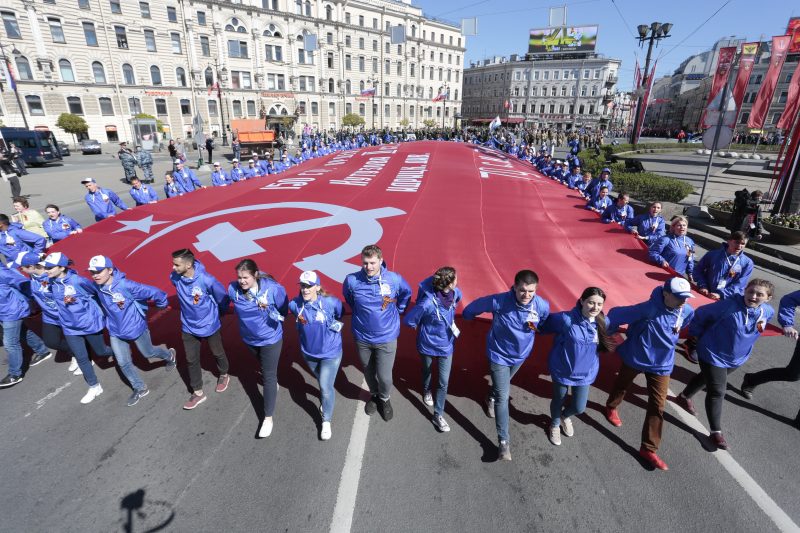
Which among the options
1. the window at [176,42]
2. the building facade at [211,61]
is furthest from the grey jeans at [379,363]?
the window at [176,42]

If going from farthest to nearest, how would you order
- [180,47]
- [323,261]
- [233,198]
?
[180,47] → [233,198] → [323,261]

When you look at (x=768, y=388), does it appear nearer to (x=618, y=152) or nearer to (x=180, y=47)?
(x=618, y=152)

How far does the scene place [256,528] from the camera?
3406 mm

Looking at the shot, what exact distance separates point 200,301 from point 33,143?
33.5 metres

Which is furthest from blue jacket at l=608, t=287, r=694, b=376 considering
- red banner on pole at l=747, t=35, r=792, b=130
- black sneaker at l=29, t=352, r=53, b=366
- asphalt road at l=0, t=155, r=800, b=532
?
red banner on pole at l=747, t=35, r=792, b=130

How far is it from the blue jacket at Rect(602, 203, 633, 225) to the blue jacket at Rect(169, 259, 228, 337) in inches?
309

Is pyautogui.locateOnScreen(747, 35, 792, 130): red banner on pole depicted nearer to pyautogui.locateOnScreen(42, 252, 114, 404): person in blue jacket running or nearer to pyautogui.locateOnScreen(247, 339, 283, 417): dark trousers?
pyautogui.locateOnScreen(247, 339, 283, 417): dark trousers

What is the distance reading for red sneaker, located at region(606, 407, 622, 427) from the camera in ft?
15.3

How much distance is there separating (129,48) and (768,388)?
6290 cm

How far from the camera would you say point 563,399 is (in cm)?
425

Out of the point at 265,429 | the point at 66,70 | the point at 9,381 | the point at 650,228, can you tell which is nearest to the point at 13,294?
the point at 9,381

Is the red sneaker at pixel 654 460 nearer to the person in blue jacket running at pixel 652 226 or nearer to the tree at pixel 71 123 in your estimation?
the person in blue jacket running at pixel 652 226

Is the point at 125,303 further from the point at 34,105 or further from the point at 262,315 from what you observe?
the point at 34,105

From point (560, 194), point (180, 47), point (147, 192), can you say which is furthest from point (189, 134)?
point (560, 194)
